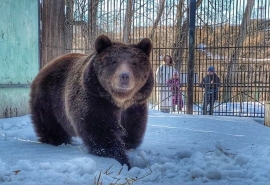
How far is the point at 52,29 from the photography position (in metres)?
9.04

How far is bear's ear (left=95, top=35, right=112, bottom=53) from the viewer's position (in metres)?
4.05

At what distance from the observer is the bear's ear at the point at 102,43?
4.05 meters

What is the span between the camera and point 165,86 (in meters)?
10.3

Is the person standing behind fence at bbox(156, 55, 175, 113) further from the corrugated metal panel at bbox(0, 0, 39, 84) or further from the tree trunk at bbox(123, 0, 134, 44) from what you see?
the corrugated metal panel at bbox(0, 0, 39, 84)

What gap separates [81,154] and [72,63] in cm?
144

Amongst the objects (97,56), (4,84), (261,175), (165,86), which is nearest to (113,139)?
(97,56)

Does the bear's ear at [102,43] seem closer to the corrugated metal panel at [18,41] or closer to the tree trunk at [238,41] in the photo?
the corrugated metal panel at [18,41]

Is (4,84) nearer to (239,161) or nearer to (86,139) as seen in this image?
(86,139)

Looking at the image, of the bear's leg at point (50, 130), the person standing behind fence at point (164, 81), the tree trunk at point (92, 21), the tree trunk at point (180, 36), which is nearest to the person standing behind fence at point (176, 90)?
the person standing behind fence at point (164, 81)

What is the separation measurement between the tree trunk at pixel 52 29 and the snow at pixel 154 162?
3.29m

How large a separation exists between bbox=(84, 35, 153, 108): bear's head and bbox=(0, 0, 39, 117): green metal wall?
12.3ft

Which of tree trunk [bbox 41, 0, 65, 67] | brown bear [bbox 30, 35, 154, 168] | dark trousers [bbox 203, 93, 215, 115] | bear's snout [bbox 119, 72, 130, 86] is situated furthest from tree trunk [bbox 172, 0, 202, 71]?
bear's snout [bbox 119, 72, 130, 86]

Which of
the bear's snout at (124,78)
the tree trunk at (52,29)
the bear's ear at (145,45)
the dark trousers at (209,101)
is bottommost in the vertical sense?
the dark trousers at (209,101)

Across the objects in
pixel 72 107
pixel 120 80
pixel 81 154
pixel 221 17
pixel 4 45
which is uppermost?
pixel 221 17
